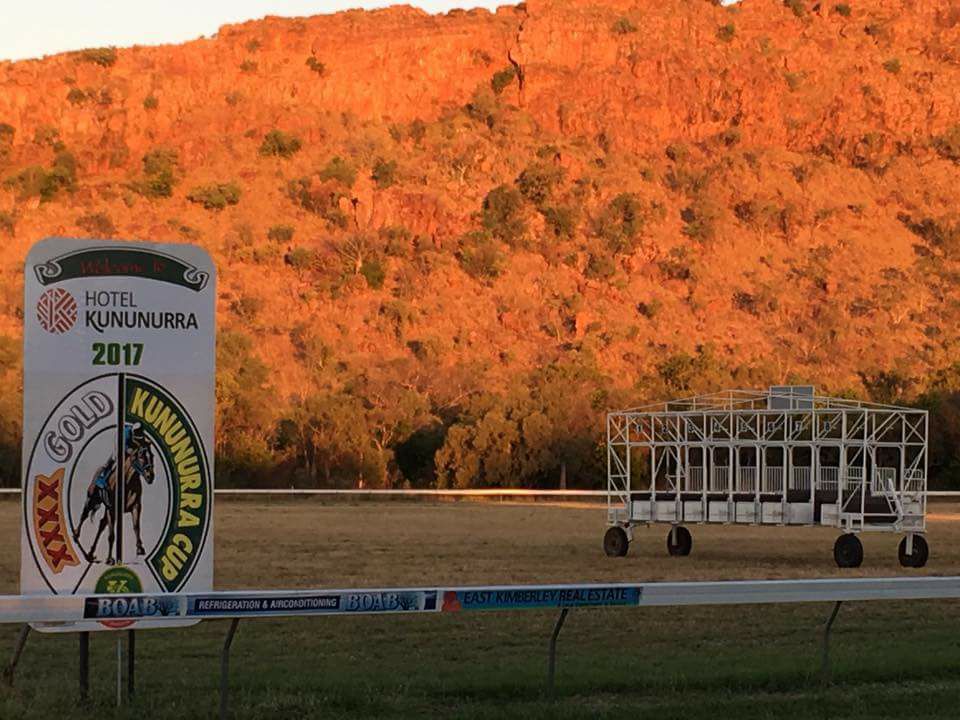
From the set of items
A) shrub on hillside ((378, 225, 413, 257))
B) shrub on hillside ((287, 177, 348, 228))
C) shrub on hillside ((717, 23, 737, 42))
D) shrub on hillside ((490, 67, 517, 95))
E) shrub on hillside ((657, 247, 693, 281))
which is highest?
shrub on hillside ((717, 23, 737, 42))

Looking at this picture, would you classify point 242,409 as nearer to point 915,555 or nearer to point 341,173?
point 341,173

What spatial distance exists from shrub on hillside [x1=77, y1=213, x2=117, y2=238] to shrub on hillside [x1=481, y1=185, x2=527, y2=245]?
22.0 m

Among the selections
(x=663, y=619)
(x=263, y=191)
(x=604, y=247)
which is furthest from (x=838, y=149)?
(x=663, y=619)

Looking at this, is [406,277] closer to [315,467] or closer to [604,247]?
[604,247]

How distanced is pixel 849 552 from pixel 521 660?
48.5 feet

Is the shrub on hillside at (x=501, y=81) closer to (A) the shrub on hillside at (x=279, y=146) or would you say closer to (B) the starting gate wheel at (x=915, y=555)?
(A) the shrub on hillside at (x=279, y=146)

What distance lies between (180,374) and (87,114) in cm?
10764

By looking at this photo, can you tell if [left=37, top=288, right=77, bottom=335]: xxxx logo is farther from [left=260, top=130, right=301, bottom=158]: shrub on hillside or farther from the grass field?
[left=260, top=130, right=301, bottom=158]: shrub on hillside

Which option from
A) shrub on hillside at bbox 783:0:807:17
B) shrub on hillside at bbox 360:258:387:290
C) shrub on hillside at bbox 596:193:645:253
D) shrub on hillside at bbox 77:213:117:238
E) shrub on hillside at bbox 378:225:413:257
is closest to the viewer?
shrub on hillside at bbox 360:258:387:290

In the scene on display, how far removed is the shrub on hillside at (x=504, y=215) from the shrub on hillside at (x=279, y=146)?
46.7 ft

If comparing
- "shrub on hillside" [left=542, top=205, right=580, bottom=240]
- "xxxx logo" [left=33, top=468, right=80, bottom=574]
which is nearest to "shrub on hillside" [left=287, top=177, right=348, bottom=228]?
"shrub on hillside" [left=542, top=205, right=580, bottom=240]

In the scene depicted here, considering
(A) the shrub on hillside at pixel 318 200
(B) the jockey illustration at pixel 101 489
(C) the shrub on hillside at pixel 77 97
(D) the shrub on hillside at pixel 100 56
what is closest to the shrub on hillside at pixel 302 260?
(A) the shrub on hillside at pixel 318 200

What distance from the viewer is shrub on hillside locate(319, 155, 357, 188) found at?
108562mm

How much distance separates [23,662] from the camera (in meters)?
15.9
